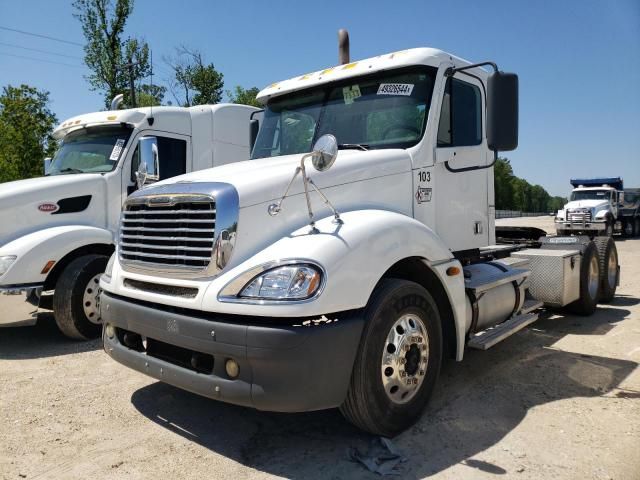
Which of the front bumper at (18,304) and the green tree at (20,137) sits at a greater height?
the green tree at (20,137)

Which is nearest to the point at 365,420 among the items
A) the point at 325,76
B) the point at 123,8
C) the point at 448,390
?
the point at 448,390

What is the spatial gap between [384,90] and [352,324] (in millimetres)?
2245

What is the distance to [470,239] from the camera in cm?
488

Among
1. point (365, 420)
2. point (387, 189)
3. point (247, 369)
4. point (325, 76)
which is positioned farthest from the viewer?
point (325, 76)

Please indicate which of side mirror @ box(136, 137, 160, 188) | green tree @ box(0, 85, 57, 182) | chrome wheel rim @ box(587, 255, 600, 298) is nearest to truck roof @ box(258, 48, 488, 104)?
side mirror @ box(136, 137, 160, 188)

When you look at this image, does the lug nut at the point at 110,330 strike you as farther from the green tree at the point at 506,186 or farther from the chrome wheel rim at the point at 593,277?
the green tree at the point at 506,186

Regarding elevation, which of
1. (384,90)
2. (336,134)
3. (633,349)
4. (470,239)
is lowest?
(633,349)

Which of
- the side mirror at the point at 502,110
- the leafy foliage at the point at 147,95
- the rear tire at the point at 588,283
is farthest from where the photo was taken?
the leafy foliage at the point at 147,95

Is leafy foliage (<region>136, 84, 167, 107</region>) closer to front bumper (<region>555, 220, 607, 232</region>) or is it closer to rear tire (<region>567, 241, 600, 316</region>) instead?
front bumper (<region>555, 220, 607, 232</region>)

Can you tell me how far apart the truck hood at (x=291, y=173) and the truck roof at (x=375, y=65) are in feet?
2.57

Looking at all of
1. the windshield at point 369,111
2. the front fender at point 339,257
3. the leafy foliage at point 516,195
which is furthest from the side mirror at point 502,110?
the leafy foliage at point 516,195

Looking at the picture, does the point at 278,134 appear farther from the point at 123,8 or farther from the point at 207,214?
the point at 123,8

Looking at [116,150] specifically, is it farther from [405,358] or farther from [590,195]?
[590,195]

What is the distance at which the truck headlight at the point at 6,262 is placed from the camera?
17.5 ft
